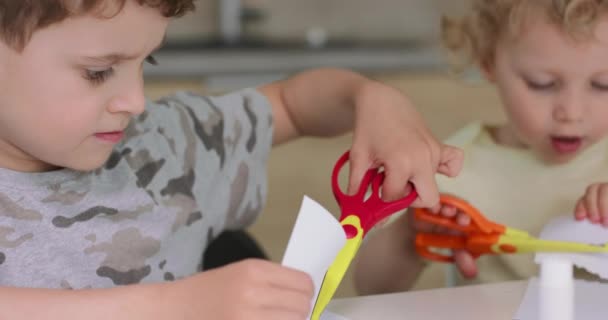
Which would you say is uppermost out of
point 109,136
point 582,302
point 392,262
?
point 109,136

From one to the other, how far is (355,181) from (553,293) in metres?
0.21

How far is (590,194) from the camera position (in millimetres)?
841

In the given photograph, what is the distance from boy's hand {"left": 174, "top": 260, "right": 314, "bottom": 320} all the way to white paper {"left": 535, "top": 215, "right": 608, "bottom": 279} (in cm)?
29

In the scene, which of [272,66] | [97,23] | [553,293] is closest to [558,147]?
[553,293]

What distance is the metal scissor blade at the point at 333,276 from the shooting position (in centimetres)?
61

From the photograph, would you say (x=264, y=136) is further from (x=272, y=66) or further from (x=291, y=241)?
(x=272, y=66)

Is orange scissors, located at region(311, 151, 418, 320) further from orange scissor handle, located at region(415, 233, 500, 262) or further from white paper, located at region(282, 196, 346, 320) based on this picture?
orange scissor handle, located at region(415, 233, 500, 262)

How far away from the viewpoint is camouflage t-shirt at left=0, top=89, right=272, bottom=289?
721 millimetres

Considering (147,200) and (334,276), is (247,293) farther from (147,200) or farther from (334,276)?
(147,200)

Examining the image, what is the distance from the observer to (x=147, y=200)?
0.81 metres

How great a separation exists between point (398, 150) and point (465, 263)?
206mm

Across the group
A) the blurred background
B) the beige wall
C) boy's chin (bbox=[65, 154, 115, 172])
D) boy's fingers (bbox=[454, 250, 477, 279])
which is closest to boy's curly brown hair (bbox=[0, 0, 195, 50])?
boy's chin (bbox=[65, 154, 115, 172])

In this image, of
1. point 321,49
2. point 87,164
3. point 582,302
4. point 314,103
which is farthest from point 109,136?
point 321,49

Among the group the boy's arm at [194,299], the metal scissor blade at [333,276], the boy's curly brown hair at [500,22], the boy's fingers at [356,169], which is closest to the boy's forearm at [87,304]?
the boy's arm at [194,299]
